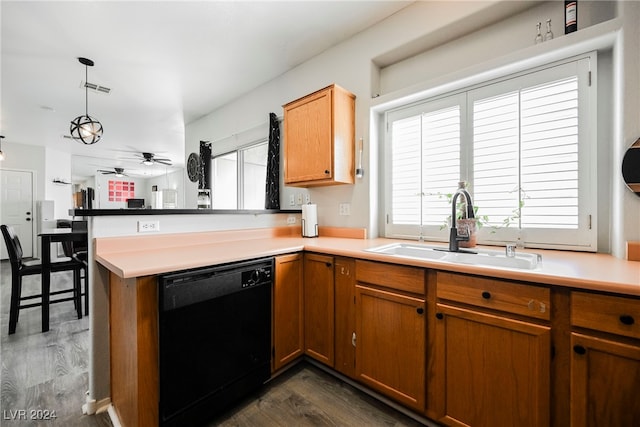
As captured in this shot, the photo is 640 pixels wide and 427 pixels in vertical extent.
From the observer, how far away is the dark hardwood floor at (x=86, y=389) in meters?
1.48

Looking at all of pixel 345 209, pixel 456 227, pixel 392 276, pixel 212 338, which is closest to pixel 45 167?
pixel 345 209

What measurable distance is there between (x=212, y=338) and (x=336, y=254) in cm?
84

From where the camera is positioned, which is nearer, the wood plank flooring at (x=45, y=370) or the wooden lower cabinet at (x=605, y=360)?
the wooden lower cabinet at (x=605, y=360)

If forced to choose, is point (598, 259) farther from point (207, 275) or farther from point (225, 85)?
point (225, 85)

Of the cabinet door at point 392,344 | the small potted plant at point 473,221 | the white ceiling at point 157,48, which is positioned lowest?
the cabinet door at point 392,344

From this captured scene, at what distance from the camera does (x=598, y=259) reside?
4.43ft

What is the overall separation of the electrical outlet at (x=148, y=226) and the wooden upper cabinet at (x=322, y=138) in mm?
1165

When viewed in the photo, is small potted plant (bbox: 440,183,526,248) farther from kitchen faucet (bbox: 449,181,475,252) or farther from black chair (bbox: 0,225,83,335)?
black chair (bbox: 0,225,83,335)

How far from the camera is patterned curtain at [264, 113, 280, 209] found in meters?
3.11

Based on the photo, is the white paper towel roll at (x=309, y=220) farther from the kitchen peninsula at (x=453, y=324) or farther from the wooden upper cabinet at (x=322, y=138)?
the kitchen peninsula at (x=453, y=324)

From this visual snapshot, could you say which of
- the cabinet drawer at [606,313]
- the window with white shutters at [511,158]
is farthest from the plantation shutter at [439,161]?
the cabinet drawer at [606,313]

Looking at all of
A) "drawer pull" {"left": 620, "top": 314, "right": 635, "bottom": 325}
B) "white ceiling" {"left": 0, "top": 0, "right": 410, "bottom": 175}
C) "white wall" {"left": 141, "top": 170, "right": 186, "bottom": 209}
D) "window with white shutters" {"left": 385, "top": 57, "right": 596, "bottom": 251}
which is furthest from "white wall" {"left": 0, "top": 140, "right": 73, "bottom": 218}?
"drawer pull" {"left": 620, "top": 314, "right": 635, "bottom": 325}

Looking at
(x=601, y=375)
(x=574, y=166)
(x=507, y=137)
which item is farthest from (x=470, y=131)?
(x=601, y=375)

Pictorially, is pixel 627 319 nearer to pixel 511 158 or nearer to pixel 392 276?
pixel 392 276
